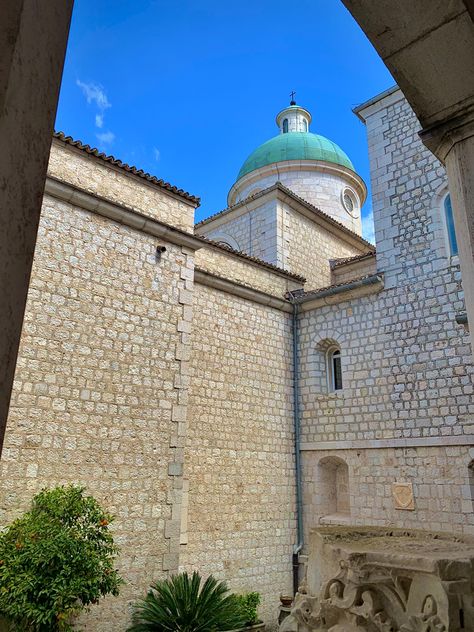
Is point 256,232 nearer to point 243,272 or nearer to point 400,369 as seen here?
point 243,272

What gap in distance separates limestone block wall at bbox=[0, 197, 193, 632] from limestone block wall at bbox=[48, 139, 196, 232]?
53 centimetres

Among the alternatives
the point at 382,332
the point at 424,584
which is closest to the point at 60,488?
the point at 424,584

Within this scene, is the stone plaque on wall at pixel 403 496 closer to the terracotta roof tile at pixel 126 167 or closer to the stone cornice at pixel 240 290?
the stone cornice at pixel 240 290

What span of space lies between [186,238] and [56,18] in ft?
26.2

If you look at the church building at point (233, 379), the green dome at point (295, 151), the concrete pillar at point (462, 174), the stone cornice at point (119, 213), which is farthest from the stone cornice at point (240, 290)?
the green dome at point (295, 151)

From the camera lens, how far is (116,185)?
8.45m

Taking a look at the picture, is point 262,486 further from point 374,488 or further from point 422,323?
point 422,323

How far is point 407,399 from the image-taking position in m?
9.83

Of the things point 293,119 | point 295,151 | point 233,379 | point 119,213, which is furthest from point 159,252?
point 293,119

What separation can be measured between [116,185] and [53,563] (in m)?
5.71

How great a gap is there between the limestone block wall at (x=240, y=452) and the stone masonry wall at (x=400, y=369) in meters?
0.74

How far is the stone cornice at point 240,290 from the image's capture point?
1036 cm

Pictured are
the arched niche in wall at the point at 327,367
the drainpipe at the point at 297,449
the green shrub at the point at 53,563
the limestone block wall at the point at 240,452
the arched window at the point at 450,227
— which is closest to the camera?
the green shrub at the point at 53,563

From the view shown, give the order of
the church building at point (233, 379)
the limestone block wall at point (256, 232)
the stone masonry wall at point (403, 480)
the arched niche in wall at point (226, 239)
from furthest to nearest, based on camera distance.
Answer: the arched niche in wall at point (226, 239) < the limestone block wall at point (256, 232) < the stone masonry wall at point (403, 480) < the church building at point (233, 379)
